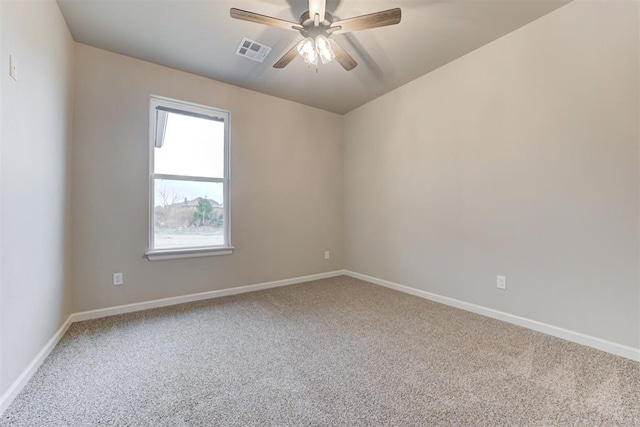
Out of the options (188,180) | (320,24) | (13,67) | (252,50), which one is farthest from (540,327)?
(13,67)

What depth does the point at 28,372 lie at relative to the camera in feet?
5.55

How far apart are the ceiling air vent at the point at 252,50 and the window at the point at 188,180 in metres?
0.85

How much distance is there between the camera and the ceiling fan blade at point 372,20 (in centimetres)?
178

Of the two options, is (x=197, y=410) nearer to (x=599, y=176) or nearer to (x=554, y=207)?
(x=554, y=207)

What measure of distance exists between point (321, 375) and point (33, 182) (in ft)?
7.19

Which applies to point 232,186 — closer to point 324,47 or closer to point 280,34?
point 280,34

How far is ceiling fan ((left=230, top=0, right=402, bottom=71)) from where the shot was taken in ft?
6.02

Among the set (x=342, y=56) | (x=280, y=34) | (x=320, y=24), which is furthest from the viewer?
(x=280, y=34)

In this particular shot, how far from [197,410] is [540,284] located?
8.85ft

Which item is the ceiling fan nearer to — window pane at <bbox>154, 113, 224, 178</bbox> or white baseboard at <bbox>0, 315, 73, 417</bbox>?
window pane at <bbox>154, 113, 224, 178</bbox>

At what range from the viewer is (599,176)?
82.0 inches

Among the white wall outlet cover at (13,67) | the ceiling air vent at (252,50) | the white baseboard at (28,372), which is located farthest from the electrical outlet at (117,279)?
the ceiling air vent at (252,50)

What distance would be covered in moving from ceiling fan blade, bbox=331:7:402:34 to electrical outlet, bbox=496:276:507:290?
7.70 ft

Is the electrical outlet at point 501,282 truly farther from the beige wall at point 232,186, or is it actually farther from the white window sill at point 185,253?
the white window sill at point 185,253
